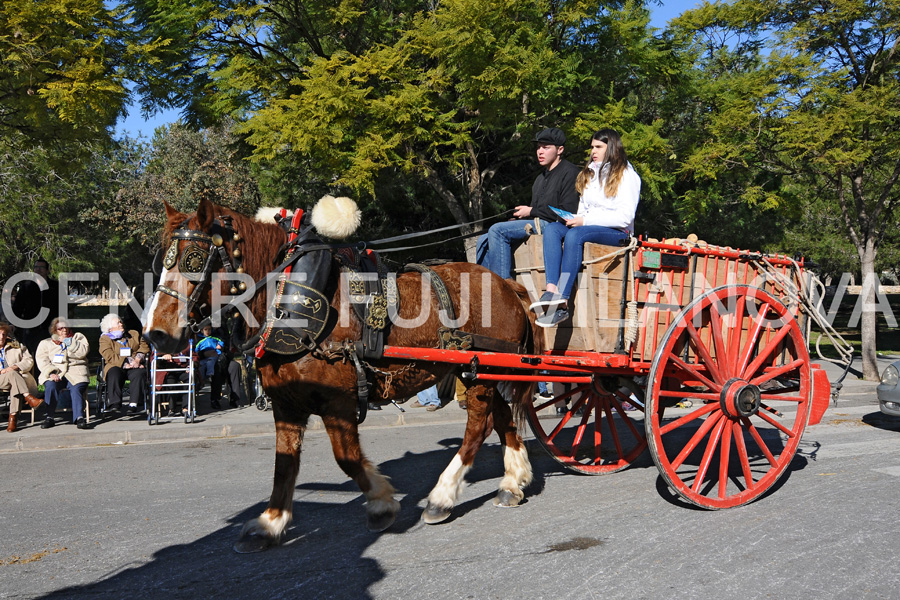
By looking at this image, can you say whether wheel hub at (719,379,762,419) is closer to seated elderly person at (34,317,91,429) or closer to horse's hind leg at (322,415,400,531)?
horse's hind leg at (322,415,400,531)

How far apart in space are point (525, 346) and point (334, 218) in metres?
1.92

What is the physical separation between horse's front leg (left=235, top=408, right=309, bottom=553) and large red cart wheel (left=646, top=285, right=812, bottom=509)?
240cm

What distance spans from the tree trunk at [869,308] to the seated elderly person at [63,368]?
523 inches

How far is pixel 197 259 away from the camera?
14.0 feet

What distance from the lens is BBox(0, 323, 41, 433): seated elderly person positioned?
9.62 metres

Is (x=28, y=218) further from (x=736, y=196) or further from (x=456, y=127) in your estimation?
(x=736, y=196)

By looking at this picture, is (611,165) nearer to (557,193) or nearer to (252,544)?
(557,193)

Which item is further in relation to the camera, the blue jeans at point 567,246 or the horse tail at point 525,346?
the horse tail at point 525,346

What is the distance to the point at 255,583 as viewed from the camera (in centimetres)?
393

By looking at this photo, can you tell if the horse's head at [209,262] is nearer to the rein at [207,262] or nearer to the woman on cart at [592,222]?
the rein at [207,262]

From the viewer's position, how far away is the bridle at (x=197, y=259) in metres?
4.25

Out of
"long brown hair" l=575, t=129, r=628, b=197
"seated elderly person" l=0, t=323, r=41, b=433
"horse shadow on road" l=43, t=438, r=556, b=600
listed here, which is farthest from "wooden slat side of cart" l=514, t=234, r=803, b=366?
"seated elderly person" l=0, t=323, r=41, b=433

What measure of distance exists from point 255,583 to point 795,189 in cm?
1564

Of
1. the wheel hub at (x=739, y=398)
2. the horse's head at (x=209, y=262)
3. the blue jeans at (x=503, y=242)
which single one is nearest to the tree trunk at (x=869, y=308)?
the wheel hub at (x=739, y=398)
